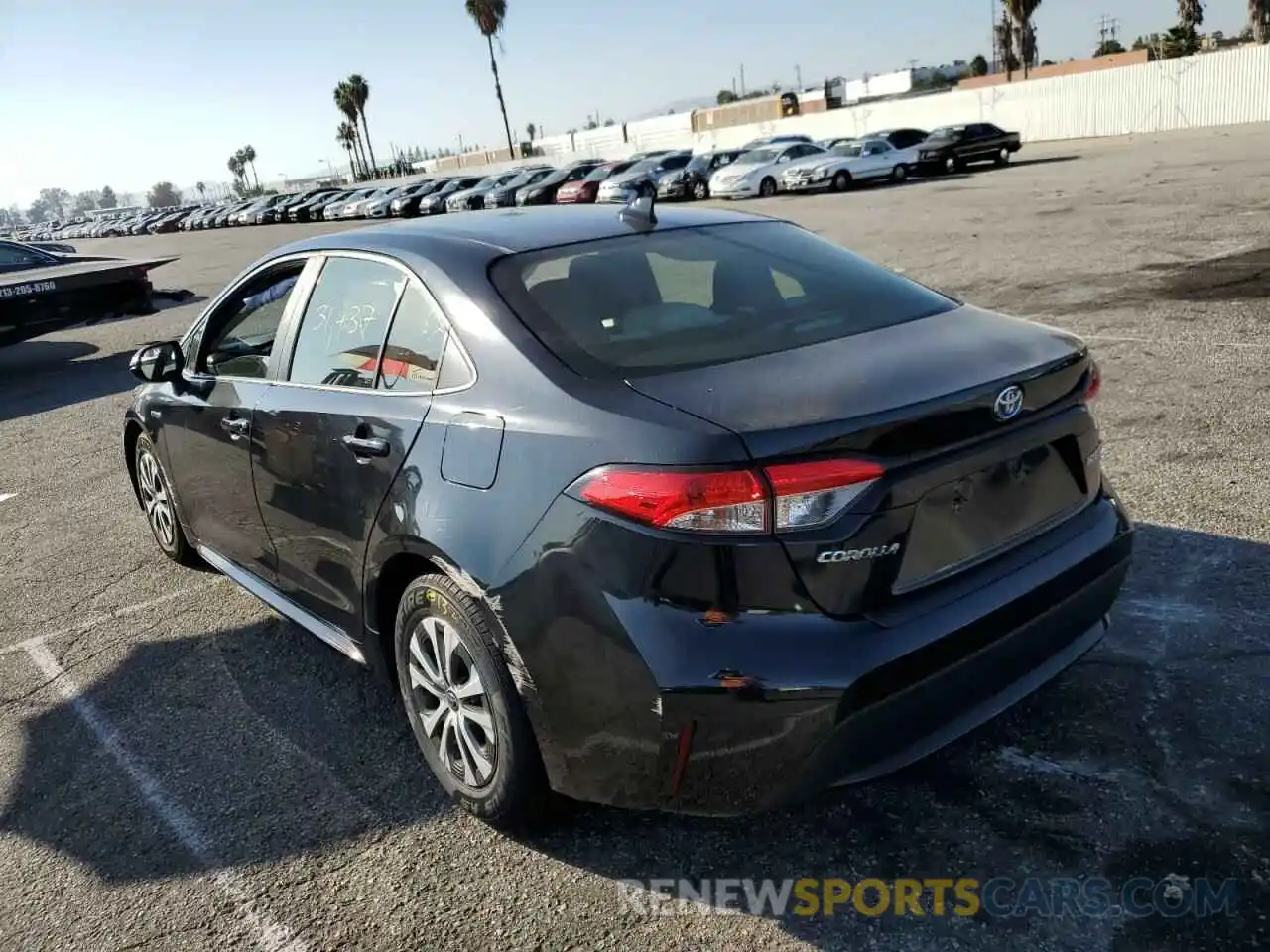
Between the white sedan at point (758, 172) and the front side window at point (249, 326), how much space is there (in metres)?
26.9

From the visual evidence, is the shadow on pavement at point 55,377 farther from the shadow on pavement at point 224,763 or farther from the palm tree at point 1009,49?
the palm tree at point 1009,49

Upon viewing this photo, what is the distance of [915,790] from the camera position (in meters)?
2.97

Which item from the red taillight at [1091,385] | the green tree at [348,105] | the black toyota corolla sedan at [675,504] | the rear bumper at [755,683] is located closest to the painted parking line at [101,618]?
the black toyota corolla sedan at [675,504]

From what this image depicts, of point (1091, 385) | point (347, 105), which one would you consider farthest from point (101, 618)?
point (347, 105)

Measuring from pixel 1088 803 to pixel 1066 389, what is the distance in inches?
43.9

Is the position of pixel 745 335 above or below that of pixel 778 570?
above

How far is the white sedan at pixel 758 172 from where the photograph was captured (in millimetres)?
29891

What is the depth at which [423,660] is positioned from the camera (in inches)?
121

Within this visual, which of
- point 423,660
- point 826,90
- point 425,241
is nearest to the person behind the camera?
point 423,660

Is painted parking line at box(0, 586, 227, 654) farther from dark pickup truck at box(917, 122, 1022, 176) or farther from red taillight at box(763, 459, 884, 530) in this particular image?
dark pickup truck at box(917, 122, 1022, 176)

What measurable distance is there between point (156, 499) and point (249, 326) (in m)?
1.54

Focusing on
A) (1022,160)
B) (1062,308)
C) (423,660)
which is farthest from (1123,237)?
(1022,160)

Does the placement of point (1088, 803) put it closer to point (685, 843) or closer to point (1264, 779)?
point (1264, 779)

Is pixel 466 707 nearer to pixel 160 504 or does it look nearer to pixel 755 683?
pixel 755 683
